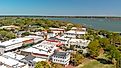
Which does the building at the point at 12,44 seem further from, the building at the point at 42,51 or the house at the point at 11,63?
the house at the point at 11,63

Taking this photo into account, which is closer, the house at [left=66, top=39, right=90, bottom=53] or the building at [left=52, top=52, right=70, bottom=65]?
the building at [left=52, top=52, right=70, bottom=65]

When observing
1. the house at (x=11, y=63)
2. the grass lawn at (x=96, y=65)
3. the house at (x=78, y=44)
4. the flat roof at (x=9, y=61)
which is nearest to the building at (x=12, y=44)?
the flat roof at (x=9, y=61)

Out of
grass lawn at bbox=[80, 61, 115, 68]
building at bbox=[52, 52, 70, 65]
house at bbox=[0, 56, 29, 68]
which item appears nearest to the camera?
house at bbox=[0, 56, 29, 68]

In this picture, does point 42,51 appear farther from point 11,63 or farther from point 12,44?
point 11,63

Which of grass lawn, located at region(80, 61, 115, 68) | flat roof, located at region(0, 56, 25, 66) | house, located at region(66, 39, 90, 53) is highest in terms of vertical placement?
flat roof, located at region(0, 56, 25, 66)

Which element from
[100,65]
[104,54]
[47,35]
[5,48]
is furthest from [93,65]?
[47,35]

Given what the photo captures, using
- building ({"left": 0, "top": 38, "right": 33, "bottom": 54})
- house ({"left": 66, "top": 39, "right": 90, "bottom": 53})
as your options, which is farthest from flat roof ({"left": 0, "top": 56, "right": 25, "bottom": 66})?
house ({"left": 66, "top": 39, "right": 90, "bottom": 53})

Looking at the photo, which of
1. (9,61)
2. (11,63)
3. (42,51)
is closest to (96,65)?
(42,51)

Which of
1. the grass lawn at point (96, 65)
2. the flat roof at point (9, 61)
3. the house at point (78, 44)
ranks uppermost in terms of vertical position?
the flat roof at point (9, 61)

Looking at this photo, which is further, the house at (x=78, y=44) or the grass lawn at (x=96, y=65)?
the house at (x=78, y=44)

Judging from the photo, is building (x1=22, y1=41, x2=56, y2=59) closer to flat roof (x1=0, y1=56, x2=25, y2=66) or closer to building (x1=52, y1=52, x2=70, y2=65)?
building (x1=52, y1=52, x2=70, y2=65)

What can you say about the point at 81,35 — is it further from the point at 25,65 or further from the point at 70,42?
the point at 25,65

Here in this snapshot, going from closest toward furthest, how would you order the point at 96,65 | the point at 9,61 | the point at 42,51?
the point at 9,61
the point at 96,65
the point at 42,51
